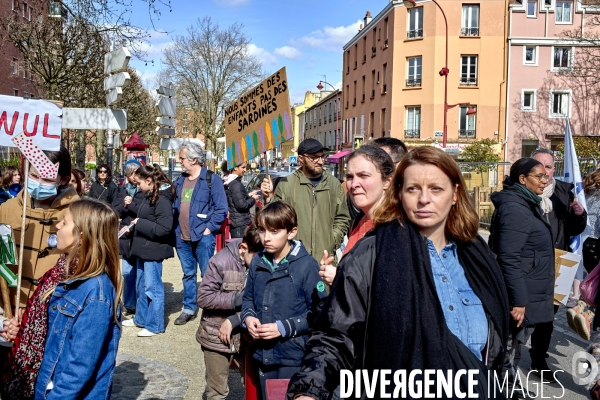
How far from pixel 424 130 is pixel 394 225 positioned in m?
37.7

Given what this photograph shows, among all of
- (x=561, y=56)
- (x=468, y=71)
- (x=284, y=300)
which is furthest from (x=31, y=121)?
(x=561, y=56)

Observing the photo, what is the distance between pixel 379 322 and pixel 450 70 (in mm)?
38942

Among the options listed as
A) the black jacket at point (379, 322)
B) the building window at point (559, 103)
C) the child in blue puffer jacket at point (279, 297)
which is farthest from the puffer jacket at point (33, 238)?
the building window at point (559, 103)

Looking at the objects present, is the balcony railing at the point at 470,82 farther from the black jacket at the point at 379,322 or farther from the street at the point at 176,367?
the black jacket at the point at 379,322

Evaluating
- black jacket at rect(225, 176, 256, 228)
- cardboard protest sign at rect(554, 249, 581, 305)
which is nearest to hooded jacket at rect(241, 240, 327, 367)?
cardboard protest sign at rect(554, 249, 581, 305)

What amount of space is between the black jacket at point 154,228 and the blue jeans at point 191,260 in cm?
53

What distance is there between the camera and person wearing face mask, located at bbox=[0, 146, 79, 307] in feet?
11.6

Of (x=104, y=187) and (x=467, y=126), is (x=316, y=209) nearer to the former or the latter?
(x=104, y=187)

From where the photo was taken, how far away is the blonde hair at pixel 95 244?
2789mm

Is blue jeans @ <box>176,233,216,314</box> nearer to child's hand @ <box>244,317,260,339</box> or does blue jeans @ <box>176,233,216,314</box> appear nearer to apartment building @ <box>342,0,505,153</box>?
child's hand @ <box>244,317,260,339</box>

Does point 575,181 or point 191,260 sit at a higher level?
point 575,181

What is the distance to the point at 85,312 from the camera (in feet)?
8.82

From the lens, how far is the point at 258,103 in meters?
6.16

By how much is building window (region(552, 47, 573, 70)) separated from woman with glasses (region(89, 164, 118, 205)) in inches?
1434
